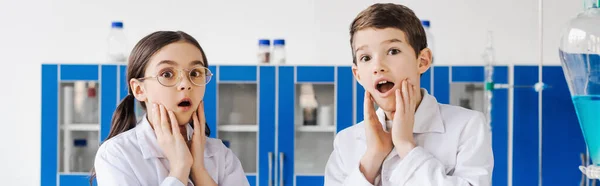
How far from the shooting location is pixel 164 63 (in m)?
1.51

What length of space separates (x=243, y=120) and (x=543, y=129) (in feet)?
4.70

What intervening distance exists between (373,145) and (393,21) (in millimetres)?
264

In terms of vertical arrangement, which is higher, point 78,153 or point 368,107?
point 368,107

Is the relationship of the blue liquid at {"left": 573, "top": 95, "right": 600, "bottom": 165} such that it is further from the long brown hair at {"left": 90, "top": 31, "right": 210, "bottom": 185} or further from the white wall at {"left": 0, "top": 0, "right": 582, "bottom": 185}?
the white wall at {"left": 0, "top": 0, "right": 582, "bottom": 185}

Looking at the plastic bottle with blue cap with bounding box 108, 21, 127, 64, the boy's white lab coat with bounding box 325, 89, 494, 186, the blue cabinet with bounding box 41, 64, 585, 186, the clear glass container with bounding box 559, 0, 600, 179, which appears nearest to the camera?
the clear glass container with bounding box 559, 0, 600, 179

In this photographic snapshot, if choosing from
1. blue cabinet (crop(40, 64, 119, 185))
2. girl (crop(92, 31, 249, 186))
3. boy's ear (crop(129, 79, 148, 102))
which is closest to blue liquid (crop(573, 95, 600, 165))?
girl (crop(92, 31, 249, 186))

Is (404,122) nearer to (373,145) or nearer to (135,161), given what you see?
(373,145)

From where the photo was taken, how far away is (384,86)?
148 cm

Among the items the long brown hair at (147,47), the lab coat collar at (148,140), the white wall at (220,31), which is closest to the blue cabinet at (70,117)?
the white wall at (220,31)

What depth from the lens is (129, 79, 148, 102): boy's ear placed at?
1.56 m

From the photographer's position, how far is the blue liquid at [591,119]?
1.21 metres

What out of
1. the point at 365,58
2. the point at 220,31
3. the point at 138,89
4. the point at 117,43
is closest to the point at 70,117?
the point at 117,43

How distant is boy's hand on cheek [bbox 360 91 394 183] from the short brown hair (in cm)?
15

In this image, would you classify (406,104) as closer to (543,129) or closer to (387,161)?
(387,161)
